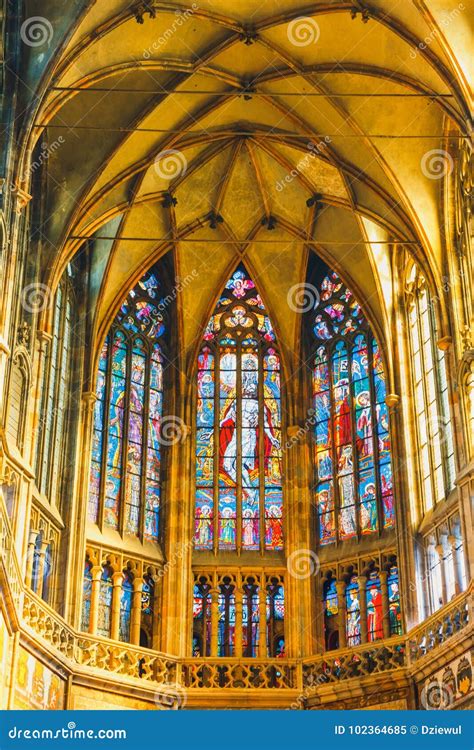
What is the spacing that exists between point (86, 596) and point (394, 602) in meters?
6.31

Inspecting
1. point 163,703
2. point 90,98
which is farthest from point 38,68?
point 163,703

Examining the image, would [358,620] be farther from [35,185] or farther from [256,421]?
[35,185]

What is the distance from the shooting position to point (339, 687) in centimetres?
2592

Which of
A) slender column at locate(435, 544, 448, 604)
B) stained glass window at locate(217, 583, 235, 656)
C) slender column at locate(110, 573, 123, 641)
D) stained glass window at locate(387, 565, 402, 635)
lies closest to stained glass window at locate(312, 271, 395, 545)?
stained glass window at locate(387, 565, 402, 635)

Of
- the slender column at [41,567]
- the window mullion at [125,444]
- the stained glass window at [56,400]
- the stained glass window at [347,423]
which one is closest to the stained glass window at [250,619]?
the stained glass window at [347,423]

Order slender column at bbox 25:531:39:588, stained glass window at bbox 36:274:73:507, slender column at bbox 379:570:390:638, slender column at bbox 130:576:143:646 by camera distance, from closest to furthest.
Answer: slender column at bbox 25:531:39:588 → stained glass window at bbox 36:274:73:507 → slender column at bbox 379:570:390:638 → slender column at bbox 130:576:143:646

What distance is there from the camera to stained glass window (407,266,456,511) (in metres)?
26.1

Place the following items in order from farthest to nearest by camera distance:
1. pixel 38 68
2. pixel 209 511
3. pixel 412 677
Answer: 1. pixel 209 511
2. pixel 412 677
3. pixel 38 68

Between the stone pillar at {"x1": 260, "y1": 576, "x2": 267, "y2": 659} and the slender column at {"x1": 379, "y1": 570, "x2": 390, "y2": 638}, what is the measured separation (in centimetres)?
259

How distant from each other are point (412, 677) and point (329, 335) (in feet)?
29.3

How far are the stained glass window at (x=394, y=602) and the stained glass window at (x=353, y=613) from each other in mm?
761

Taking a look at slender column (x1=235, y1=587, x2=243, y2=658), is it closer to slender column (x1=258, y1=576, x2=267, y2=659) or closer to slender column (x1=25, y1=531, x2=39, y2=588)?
slender column (x1=258, y1=576, x2=267, y2=659)

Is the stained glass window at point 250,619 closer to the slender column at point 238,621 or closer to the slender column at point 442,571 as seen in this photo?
the slender column at point 238,621

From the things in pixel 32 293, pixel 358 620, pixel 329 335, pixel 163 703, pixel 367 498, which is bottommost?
pixel 163 703
